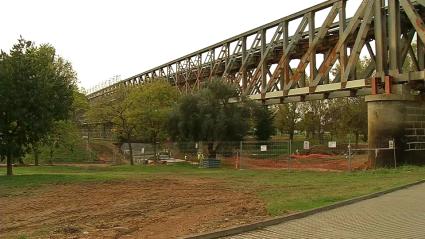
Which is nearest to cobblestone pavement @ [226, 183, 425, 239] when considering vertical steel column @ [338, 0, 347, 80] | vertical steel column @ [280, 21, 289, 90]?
vertical steel column @ [338, 0, 347, 80]

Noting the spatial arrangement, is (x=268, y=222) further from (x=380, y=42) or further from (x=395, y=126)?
(x=380, y=42)

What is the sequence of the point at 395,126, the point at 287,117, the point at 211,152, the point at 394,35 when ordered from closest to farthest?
1. the point at 395,126
2. the point at 394,35
3. the point at 211,152
4. the point at 287,117

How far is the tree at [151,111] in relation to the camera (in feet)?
167

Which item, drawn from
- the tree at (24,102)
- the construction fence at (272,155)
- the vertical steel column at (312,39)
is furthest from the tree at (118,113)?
the tree at (24,102)

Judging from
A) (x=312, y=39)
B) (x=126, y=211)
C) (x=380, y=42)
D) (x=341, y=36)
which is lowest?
(x=126, y=211)

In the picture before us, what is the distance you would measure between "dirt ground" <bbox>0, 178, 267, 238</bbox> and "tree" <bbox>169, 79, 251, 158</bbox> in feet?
71.4

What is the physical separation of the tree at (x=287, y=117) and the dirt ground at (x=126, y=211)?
169 ft

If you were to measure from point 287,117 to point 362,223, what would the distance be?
62.0 meters

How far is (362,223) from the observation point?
11.0 m

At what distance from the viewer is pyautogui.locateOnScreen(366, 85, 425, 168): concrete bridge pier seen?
1169 inches

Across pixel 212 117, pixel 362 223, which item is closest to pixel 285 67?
pixel 212 117

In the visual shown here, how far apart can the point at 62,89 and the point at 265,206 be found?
21.1 metres

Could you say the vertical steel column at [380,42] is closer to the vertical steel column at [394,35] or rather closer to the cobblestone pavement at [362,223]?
the vertical steel column at [394,35]

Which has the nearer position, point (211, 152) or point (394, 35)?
point (394, 35)
